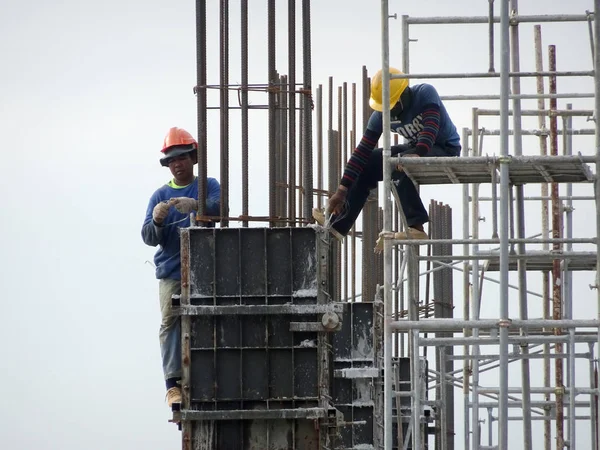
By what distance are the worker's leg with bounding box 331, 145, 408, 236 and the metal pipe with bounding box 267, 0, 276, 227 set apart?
69 cm

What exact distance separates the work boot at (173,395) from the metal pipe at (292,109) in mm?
2353

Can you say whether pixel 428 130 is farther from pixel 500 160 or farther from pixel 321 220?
pixel 321 220

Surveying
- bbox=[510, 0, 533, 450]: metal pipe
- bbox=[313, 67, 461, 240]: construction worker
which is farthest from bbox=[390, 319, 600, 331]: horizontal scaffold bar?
bbox=[313, 67, 461, 240]: construction worker

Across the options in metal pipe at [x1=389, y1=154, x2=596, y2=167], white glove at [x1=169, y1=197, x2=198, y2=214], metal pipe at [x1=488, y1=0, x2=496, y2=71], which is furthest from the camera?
white glove at [x1=169, y1=197, x2=198, y2=214]

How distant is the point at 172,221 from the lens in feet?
53.0

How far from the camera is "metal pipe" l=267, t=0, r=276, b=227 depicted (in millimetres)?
16453

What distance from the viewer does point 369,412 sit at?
64.2 ft

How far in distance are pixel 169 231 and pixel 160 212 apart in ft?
1.80

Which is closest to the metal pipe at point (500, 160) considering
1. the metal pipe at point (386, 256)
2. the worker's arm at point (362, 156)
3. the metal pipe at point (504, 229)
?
the metal pipe at point (504, 229)

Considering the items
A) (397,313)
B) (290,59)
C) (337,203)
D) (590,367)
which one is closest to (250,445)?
(337,203)

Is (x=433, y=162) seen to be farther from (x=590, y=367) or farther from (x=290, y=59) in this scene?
(x=590, y=367)

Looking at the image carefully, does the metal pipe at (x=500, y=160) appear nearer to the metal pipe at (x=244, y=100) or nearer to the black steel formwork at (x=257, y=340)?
the black steel formwork at (x=257, y=340)

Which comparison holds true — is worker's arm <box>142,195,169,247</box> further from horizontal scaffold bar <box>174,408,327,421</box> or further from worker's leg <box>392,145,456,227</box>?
worker's leg <box>392,145,456,227</box>

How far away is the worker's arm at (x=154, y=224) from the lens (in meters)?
15.7
